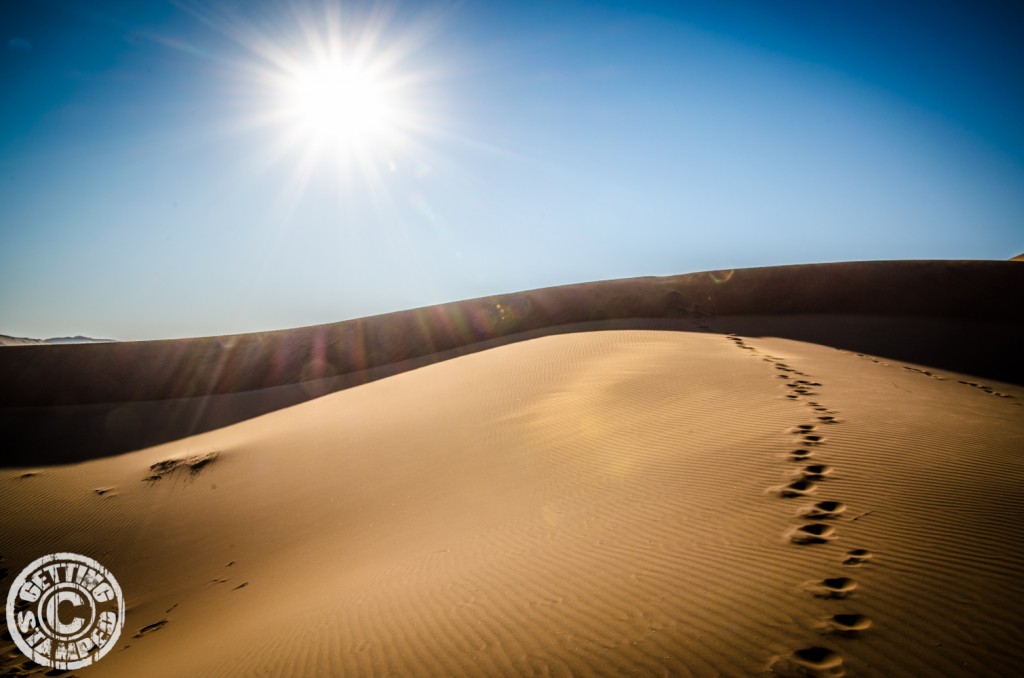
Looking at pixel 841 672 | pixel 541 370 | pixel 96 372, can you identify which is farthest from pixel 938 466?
pixel 96 372

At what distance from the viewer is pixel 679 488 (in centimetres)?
467

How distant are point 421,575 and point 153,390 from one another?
841 inches

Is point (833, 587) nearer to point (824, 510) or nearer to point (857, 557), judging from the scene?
point (857, 557)

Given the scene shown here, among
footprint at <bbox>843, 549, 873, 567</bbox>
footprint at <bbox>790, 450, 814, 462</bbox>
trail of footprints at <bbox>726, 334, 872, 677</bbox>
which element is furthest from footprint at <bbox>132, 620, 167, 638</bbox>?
footprint at <bbox>790, 450, 814, 462</bbox>

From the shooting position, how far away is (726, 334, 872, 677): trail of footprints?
89.7 inches

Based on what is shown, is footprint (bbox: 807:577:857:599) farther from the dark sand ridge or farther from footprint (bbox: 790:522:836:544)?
the dark sand ridge

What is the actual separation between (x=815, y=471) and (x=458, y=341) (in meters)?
19.2

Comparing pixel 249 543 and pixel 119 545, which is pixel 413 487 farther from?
pixel 119 545

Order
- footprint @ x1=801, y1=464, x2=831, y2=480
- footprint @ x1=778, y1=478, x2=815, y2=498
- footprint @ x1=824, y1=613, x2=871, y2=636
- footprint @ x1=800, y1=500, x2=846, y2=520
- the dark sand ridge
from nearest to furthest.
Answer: footprint @ x1=824, y1=613, x2=871, y2=636 → footprint @ x1=800, y1=500, x2=846, y2=520 → footprint @ x1=778, y1=478, x2=815, y2=498 → footprint @ x1=801, y1=464, x2=831, y2=480 → the dark sand ridge

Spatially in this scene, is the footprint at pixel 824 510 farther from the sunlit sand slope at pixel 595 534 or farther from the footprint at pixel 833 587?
the footprint at pixel 833 587

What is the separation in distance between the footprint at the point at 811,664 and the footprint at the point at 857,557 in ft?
3.08

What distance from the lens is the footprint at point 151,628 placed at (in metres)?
4.73

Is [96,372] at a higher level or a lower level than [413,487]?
higher

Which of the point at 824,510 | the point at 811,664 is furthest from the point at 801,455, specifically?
the point at 811,664
